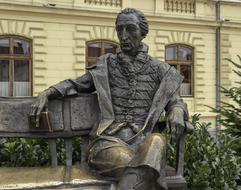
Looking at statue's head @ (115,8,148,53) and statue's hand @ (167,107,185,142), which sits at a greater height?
statue's head @ (115,8,148,53)

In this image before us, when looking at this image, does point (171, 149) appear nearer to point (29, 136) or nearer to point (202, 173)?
point (202, 173)

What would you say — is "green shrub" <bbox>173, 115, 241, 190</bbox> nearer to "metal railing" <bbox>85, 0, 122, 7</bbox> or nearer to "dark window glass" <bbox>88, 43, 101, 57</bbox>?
"dark window glass" <bbox>88, 43, 101, 57</bbox>

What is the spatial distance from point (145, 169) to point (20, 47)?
Answer: 1316 centimetres

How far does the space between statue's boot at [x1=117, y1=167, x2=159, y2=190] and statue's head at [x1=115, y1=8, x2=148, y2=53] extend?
1111mm

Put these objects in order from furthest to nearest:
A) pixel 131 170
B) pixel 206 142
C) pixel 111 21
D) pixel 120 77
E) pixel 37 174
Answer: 1. pixel 111 21
2. pixel 206 142
3. pixel 120 77
4. pixel 37 174
5. pixel 131 170

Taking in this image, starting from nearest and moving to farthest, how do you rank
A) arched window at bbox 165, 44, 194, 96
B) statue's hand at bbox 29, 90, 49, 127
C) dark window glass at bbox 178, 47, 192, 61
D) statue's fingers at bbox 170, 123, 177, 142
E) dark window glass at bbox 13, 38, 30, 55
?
statue's fingers at bbox 170, 123, 177, 142, statue's hand at bbox 29, 90, 49, 127, dark window glass at bbox 13, 38, 30, 55, arched window at bbox 165, 44, 194, 96, dark window glass at bbox 178, 47, 192, 61

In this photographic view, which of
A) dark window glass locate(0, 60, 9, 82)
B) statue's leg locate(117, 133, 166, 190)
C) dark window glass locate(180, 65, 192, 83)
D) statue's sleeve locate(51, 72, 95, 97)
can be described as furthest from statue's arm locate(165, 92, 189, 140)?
dark window glass locate(180, 65, 192, 83)

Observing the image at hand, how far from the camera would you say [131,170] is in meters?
3.22

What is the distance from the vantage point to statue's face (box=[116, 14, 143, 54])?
150 inches

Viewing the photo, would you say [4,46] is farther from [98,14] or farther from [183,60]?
[183,60]

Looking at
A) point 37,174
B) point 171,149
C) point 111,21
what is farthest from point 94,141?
point 111,21

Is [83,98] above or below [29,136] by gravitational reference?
above

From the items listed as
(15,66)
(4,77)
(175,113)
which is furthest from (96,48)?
(175,113)

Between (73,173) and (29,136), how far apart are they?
630 mm
